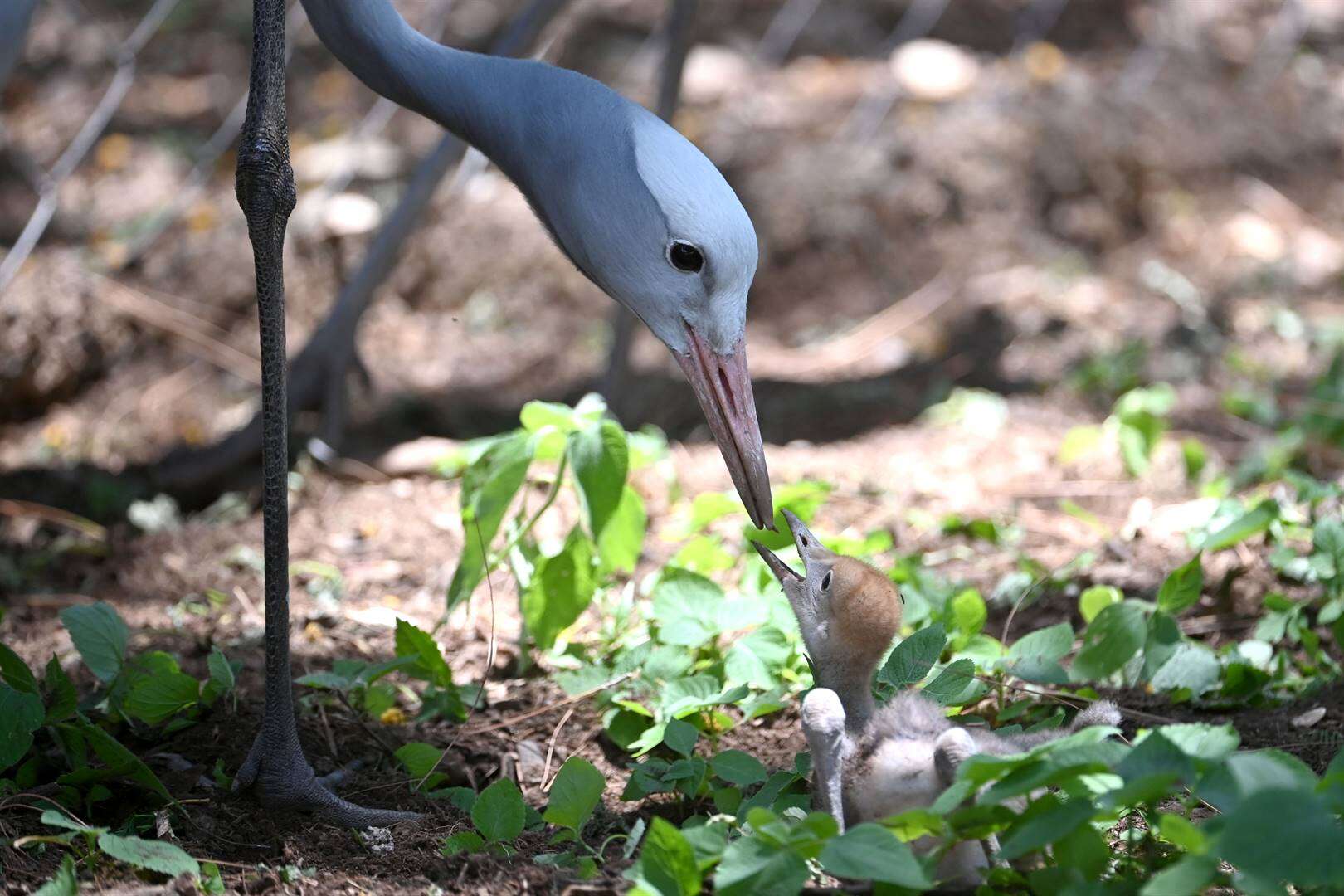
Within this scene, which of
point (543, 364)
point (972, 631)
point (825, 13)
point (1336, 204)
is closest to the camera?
point (972, 631)

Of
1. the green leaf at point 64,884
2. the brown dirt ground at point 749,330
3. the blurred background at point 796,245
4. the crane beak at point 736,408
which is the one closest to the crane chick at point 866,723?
the crane beak at point 736,408

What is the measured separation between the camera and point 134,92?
655 cm

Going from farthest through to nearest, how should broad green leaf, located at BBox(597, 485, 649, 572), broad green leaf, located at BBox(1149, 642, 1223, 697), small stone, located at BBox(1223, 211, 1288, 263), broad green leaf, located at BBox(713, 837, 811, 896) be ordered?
small stone, located at BBox(1223, 211, 1288, 263) → broad green leaf, located at BBox(597, 485, 649, 572) → broad green leaf, located at BBox(1149, 642, 1223, 697) → broad green leaf, located at BBox(713, 837, 811, 896)

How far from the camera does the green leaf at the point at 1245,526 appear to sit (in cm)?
253

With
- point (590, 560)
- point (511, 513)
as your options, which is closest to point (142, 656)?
point (590, 560)

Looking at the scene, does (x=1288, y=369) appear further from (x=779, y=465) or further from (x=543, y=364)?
(x=543, y=364)

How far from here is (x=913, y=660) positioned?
1.97 metres

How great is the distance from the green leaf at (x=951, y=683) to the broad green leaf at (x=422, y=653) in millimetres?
865

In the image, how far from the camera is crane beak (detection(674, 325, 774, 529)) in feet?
7.27

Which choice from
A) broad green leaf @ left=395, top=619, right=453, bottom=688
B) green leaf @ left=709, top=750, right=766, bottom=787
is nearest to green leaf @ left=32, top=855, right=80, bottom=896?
broad green leaf @ left=395, top=619, right=453, bottom=688

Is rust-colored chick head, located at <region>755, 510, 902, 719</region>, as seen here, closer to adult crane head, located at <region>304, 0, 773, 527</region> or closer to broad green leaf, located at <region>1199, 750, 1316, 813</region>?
adult crane head, located at <region>304, 0, 773, 527</region>

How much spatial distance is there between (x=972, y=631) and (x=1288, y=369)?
2873mm

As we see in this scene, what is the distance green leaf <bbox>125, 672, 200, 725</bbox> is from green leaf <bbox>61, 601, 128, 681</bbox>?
0.08m

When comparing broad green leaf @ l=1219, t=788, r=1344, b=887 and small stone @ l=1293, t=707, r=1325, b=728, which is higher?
broad green leaf @ l=1219, t=788, r=1344, b=887
